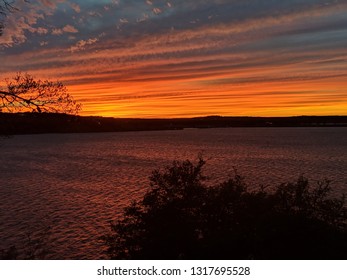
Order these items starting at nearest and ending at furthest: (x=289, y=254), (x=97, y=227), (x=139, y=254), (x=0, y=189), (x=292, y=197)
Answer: (x=289, y=254) → (x=139, y=254) → (x=292, y=197) → (x=97, y=227) → (x=0, y=189)

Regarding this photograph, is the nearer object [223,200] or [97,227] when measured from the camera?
[223,200]

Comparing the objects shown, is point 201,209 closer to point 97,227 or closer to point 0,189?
point 97,227

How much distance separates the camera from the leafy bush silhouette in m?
18.6

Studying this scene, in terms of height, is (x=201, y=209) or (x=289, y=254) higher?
(x=201, y=209)

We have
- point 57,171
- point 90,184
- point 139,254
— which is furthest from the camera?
point 57,171

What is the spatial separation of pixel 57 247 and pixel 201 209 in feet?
55.4

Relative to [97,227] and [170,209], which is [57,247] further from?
[170,209]

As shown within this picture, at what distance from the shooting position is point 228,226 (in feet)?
66.1

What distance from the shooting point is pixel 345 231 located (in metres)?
19.5

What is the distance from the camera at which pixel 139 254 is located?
20125mm

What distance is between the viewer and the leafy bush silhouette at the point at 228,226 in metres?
18.6

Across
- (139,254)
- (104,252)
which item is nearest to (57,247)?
(104,252)
